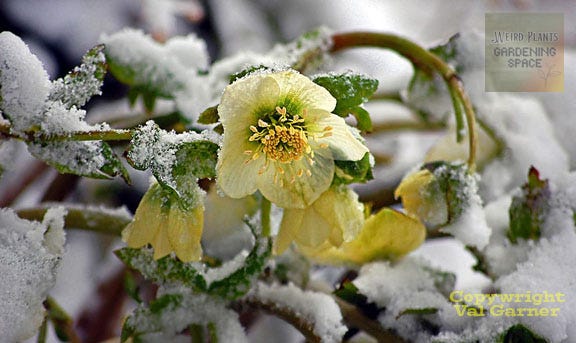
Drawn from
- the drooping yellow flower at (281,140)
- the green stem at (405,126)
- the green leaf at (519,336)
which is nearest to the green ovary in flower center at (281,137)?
the drooping yellow flower at (281,140)

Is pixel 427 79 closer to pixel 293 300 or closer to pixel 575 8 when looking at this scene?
pixel 293 300

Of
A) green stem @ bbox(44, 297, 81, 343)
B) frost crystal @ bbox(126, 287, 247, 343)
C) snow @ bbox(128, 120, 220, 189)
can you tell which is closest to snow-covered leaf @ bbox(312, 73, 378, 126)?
snow @ bbox(128, 120, 220, 189)

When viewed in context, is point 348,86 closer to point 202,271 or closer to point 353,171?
point 353,171

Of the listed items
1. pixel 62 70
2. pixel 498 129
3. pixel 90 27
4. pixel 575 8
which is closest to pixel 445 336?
pixel 498 129

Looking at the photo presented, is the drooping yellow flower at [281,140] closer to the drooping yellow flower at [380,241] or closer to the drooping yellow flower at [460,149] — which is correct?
the drooping yellow flower at [380,241]

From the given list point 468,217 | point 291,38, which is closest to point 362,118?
point 468,217

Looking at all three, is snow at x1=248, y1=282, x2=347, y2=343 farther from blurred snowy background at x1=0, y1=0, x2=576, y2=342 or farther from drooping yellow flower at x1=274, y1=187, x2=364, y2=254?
blurred snowy background at x1=0, y1=0, x2=576, y2=342
